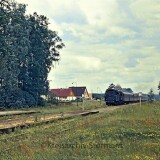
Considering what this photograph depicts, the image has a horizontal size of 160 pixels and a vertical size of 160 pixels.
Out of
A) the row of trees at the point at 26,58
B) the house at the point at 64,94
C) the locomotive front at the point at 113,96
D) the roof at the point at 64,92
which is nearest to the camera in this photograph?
the row of trees at the point at 26,58

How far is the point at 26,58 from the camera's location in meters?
80.6

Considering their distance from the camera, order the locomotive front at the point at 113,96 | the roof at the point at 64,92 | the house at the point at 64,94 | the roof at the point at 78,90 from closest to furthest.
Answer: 1. the locomotive front at the point at 113,96
2. the house at the point at 64,94
3. the roof at the point at 64,92
4. the roof at the point at 78,90

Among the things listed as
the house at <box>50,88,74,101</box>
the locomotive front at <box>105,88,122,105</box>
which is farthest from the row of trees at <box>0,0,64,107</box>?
the house at <box>50,88,74,101</box>

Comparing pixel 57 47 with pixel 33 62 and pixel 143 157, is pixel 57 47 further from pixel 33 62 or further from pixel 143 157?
pixel 143 157

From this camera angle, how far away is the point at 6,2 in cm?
6112

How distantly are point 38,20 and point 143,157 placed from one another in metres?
73.3

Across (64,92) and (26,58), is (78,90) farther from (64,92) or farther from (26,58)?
(26,58)

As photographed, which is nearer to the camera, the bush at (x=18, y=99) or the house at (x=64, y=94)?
the bush at (x=18, y=99)

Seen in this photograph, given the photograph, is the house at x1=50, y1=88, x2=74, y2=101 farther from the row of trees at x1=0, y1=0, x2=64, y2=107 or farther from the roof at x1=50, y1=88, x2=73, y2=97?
the row of trees at x1=0, y1=0, x2=64, y2=107

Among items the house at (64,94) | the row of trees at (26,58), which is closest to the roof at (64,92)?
the house at (64,94)

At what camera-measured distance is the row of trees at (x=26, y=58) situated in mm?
71931

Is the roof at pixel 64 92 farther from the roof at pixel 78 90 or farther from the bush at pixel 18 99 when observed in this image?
the bush at pixel 18 99

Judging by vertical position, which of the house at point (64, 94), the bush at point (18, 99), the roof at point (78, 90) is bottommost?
the bush at point (18, 99)

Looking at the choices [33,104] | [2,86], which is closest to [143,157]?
[2,86]
